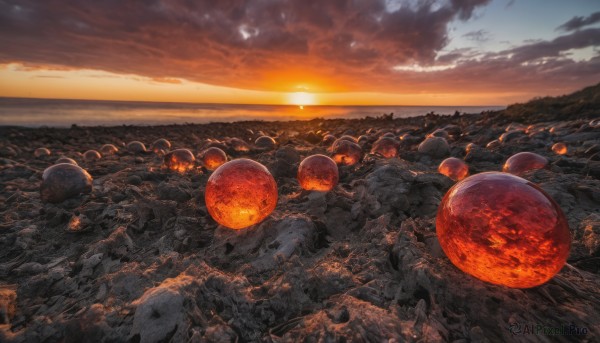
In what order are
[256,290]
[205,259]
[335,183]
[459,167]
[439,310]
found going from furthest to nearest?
[459,167] < [335,183] < [205,259] < [256,290] < [439,310]

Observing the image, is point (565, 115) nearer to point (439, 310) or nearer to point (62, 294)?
point (439, 310)

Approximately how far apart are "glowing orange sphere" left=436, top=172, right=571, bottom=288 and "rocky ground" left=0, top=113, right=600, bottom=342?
223mm

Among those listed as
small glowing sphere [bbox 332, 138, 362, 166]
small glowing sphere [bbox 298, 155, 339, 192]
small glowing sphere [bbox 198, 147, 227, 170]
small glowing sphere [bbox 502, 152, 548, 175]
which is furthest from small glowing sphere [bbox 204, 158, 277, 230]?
small glowing sphere [bbox 502, 152, 548, 175]

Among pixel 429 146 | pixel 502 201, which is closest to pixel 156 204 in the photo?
pixel 502 201

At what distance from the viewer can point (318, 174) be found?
4.27 meters

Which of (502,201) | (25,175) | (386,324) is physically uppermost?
(502,201)

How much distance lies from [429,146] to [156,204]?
622 cm

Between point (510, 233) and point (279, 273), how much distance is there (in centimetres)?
172

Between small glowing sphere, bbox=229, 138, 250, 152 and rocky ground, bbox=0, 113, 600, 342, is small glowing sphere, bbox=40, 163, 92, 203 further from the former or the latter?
small glowing sphere, bbox=229, 138, 250, 152

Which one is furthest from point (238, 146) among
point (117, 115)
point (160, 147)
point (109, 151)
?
point (117, 115)

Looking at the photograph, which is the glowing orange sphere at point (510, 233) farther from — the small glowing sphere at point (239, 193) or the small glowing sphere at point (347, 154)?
the small glowing sphere at point (347, 154)

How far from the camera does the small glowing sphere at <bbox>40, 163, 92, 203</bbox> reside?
4324mm

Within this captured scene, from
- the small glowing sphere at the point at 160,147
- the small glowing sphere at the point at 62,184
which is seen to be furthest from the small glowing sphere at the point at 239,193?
the small glowing sphere at the point at 160,147

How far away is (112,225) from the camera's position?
3.66 metres
